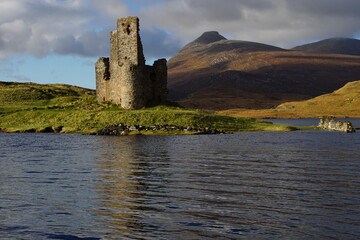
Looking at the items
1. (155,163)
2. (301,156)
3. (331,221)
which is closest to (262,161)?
(301,156)

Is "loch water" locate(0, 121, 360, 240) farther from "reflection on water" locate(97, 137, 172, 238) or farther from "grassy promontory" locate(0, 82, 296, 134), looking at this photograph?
"grassy promontory" locate(0, 82, 296, 134)

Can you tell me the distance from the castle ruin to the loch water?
45.3 metres

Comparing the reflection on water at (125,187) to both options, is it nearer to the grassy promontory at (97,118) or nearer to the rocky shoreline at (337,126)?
the grassy promontory at (97,118)

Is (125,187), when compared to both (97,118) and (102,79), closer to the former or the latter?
(97,118)

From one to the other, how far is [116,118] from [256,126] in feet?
81.5

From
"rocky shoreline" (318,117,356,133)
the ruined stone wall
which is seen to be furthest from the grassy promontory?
"rocky shoreline" (318,117,356,133)

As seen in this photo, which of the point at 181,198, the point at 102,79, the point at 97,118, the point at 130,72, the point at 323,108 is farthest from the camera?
the point at 323,108

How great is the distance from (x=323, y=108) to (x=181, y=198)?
16670cm

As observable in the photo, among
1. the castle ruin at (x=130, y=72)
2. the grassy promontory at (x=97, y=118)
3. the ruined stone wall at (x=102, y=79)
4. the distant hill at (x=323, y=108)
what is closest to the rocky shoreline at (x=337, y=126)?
the grassy promontory at (x=97, y=118)

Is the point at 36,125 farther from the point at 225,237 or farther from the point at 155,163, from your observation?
the point at 225,237

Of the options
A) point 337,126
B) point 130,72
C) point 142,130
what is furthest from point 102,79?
point 337,126

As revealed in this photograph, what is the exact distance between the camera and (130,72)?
79.9m

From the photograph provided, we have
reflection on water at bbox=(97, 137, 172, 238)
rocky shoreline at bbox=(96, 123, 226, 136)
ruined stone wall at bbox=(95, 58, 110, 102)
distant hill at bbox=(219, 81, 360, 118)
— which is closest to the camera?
reflection on water at bbox=(97, 137, 172, 238)

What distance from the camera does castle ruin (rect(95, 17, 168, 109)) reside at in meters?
79.9
